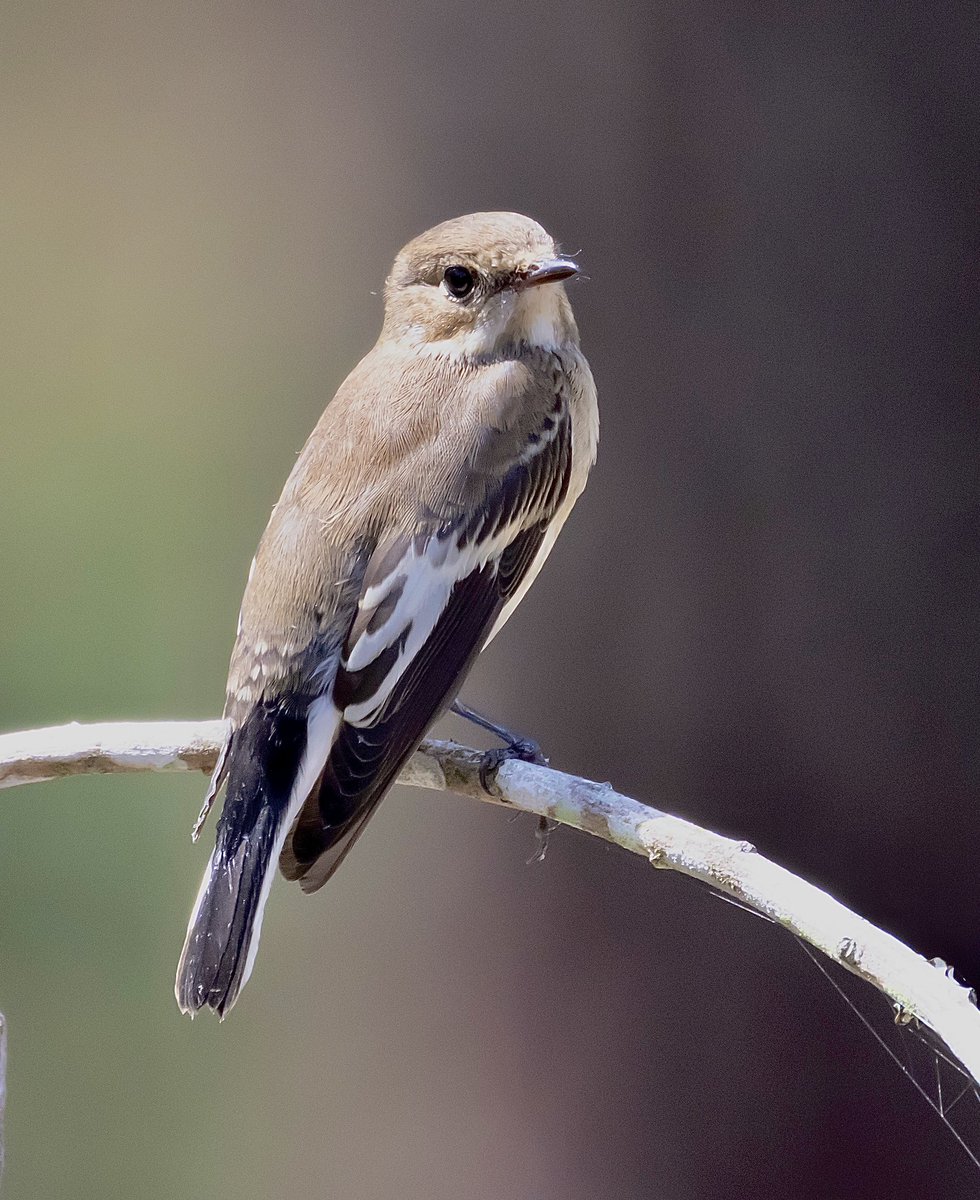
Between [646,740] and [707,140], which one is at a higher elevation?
[707,140]

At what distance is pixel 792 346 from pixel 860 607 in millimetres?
687

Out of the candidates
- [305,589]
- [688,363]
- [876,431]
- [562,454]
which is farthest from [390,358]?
[876,431]

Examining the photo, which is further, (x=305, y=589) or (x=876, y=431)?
(x=876, y=431)

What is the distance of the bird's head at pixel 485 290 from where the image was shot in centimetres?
254

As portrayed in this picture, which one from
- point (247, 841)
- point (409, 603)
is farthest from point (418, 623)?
point (247, 841)

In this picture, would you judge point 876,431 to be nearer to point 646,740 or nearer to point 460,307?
point 646,740

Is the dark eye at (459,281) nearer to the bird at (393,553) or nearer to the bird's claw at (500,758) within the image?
the bird at (393,553)

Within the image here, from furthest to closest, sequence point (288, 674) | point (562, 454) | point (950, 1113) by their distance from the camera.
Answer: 1. point (950, 1113)
2. point (562, 454)
3. point (288, 674)

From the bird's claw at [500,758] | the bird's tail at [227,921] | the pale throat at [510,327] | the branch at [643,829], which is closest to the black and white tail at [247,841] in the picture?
the bird's tail at [227,921]

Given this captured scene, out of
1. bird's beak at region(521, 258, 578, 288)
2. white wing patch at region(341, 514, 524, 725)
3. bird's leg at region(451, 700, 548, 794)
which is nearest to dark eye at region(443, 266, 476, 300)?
bird's beak at region(521, 258, 578, 288)

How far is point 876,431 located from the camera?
3756 millimetres

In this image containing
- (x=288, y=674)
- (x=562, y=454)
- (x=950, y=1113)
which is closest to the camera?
(x=288, y=674)

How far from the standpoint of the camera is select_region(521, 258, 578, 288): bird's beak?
2.44 meters

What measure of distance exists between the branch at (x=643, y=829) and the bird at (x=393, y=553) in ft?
0.36
